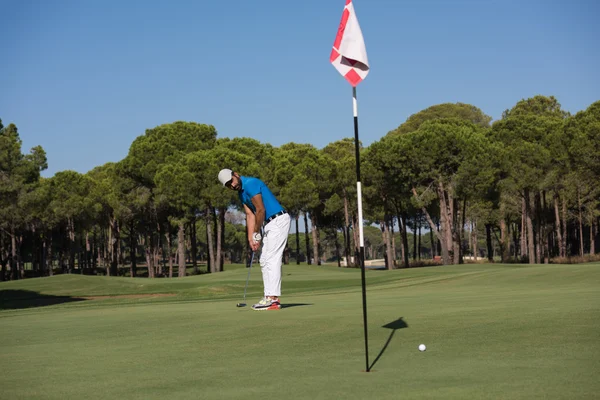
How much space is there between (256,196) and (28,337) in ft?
14.0

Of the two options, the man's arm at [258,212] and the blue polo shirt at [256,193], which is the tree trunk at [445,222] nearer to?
the blue polo shirt at [256,193]

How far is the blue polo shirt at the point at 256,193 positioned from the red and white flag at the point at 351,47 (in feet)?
14.6

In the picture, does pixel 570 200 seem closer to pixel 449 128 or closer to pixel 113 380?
pixel 449 128

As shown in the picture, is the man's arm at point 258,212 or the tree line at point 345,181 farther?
the tree line at point 345,181

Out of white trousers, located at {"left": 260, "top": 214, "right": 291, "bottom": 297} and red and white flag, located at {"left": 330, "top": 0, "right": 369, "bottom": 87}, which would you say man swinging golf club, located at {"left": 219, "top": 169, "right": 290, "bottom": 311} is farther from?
red and white flag, located at {"left": 330, "top": 0, "right": 369, "bottom": 87}

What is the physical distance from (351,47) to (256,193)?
15.9 feet

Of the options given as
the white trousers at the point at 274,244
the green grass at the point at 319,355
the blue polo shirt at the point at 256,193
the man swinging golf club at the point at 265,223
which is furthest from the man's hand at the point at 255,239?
the green grass at the point at 319,355

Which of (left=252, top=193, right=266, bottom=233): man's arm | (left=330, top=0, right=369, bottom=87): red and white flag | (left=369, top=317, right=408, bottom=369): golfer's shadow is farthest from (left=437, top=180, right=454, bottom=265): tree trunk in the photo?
(left=330, top=0, right=369, bottom=87): red and white flag

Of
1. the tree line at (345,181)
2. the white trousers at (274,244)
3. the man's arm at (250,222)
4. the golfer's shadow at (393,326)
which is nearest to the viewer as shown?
the golfer's shadow at (393,326)

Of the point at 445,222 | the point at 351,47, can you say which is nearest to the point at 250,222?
the point at 351,47

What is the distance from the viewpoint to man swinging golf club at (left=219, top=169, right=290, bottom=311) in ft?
37.9

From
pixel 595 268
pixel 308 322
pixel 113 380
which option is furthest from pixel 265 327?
pixel 595 268

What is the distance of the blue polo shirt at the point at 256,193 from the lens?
11711 mm

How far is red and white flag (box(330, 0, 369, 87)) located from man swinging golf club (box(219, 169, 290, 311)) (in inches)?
175
